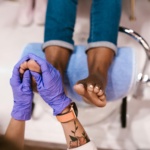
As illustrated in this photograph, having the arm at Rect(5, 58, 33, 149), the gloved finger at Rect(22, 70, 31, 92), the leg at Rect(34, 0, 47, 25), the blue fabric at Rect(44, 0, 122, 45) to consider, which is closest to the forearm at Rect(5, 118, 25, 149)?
the arm at Rect(5, 58, 33, 149)

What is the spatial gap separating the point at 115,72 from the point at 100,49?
9 centimetres

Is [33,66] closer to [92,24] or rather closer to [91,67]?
[91,67]

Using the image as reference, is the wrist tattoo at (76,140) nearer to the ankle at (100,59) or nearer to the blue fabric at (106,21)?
the ankle at (100,59)

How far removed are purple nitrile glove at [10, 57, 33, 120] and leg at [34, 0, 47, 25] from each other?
88cm

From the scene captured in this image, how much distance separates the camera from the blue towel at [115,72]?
3.26ft

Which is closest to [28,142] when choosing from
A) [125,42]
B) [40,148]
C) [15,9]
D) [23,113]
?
[40,148]

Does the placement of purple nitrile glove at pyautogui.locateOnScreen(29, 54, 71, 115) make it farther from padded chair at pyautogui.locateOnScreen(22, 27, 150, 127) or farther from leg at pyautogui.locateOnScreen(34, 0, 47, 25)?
leg at pyautogui.locateOnScreen(34, 0, 47, 25)

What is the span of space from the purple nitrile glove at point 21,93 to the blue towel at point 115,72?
20cm

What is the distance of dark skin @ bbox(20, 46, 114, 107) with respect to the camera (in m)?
0.79

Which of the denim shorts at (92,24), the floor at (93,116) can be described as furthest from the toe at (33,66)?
the floor at (93,116)

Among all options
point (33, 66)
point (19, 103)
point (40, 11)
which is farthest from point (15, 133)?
point (40, 11)

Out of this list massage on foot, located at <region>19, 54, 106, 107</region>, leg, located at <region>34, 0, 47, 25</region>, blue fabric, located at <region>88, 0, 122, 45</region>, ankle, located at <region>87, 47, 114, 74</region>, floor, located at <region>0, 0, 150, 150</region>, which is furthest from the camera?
leg, located at <region>34, 0, 47, 25</region>

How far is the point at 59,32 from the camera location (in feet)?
3.53

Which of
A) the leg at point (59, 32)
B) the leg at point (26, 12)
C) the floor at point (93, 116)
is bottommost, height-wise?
the floor at point (93, 116)
